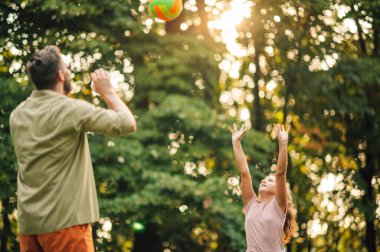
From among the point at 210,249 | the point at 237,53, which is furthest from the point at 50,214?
the point at 210,249

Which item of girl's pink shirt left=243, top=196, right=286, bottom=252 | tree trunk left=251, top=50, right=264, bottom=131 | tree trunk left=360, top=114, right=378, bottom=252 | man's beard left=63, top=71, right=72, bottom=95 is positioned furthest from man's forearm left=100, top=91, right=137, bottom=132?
tree trunk left=251, top=50, right=264, bottom=131

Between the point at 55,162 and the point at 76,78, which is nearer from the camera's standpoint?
the point at 55,162

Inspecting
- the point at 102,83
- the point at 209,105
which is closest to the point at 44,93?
the point at 102,83

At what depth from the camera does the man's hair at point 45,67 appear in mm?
2625

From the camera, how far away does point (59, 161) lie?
2.57 m

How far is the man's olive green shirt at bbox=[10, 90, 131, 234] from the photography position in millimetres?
2529

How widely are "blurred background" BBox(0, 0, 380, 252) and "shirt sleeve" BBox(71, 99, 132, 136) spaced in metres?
5.94

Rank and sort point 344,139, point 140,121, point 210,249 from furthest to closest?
point 210,249, point 344,139, point 140,121

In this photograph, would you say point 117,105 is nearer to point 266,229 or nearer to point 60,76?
point 60,76

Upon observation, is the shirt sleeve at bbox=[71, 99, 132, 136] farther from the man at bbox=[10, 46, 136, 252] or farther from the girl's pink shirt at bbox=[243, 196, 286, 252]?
the girl's pink shirt at bbox=[243, 196, 286, 252]

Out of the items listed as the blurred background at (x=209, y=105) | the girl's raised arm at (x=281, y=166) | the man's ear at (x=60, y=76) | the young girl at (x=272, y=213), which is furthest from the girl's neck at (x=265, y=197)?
the blurred background at (x=209, y=105)

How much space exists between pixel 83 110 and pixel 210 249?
11.2 m

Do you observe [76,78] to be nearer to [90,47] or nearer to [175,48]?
[90,47]

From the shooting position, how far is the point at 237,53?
12.5 m
